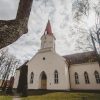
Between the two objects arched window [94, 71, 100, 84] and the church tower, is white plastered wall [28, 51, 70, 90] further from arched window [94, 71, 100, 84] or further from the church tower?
arched window [94, 71, 100, 84]

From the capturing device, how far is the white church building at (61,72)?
83.4 ft

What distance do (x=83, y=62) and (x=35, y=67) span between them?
11.3 metres

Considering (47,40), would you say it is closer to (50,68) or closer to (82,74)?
(50,68)

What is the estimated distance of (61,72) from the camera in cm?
2566

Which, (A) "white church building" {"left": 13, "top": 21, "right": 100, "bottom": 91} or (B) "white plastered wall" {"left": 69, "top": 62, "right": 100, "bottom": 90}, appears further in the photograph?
(A) "white church building" {"left": 13, "top": 21, "right": 100, "bottom": 91}

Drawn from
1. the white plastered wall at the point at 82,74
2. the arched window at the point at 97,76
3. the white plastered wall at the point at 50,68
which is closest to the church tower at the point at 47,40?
the white plastered wall at the point at 50,68

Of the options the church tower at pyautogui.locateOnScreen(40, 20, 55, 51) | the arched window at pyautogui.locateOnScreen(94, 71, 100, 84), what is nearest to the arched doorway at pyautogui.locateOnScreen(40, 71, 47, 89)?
the church tower at pyautogui.locateOnScreen(40, 20, 55, 51)

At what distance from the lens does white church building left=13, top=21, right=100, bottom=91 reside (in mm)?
25406

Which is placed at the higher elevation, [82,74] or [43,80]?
[82,74]

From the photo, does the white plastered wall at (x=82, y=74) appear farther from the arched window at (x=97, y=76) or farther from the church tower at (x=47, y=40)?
the church tower at (x=47, y=40)

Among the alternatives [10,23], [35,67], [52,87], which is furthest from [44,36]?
[10,23]

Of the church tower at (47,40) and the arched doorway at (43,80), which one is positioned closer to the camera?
the arched doorway at (43,80)

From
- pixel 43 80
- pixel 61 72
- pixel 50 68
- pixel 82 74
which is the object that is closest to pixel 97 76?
A: pixel 82 74

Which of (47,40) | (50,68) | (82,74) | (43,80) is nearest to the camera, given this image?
(82,74)
